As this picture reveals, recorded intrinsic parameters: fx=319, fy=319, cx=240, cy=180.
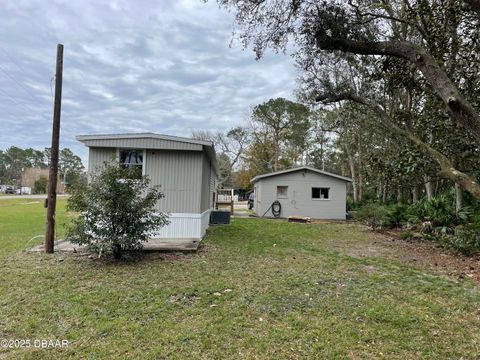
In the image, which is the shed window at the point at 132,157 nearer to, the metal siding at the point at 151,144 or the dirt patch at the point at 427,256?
the metal siding at the point at 151,144

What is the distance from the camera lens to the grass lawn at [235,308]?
300 centimetres

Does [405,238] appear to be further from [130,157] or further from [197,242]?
[130,157]

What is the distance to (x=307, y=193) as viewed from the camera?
18953mm

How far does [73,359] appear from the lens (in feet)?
9.08

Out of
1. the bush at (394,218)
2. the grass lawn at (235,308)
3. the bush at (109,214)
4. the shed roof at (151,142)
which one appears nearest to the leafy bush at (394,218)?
the bush at (394,218)

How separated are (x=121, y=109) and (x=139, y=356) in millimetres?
21117

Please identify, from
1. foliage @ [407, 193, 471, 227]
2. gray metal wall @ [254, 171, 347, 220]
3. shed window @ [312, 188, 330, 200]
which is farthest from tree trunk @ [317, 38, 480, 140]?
shed window @ [312, 188, 330, 200]

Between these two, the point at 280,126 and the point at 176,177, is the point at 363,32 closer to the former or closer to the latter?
the point at 176,177

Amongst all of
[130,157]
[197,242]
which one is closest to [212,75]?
[130,157]

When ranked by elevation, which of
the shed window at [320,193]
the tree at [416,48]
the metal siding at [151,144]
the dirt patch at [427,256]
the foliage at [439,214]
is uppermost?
the tree at [416,48]

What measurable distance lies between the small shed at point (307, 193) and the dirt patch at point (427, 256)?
323 inches

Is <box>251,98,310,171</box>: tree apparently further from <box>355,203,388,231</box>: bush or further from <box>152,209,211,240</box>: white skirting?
<box>152,209,211,240</box>: white skirting

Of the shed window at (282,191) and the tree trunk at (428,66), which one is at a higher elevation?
the tree trunk at (428,66)

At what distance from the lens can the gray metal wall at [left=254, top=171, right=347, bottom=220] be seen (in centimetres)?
1881
